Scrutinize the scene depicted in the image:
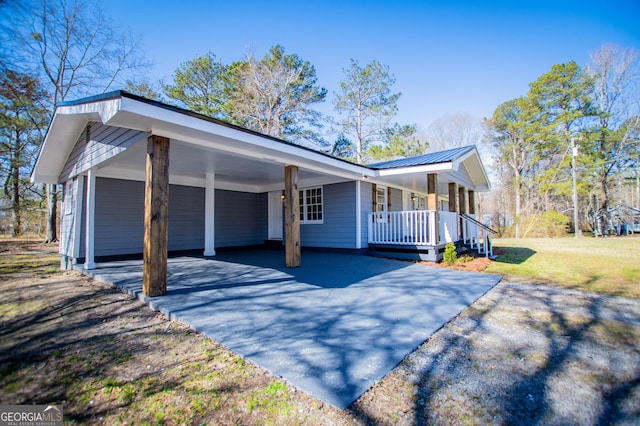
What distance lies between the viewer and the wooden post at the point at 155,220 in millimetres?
3852

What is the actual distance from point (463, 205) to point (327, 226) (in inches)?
231

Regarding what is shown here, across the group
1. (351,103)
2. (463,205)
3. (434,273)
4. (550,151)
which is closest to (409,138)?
(351,103)

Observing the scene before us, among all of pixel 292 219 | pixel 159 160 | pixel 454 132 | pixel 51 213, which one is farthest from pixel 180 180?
pixel 454 132

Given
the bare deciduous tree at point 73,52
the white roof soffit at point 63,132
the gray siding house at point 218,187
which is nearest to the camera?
the white roof soffit at point 63,132

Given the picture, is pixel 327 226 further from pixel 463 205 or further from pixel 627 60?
pixel 627 60

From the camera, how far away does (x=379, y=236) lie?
28.2 feet

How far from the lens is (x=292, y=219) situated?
20.2 ft

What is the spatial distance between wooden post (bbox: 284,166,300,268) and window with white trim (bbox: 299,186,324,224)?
3.31 metres

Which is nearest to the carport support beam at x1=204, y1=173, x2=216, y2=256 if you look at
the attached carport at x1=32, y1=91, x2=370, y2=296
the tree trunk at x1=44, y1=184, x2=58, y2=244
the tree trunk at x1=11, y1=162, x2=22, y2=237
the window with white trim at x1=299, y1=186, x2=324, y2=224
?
the attached carport at x1=32, y1=91, x2=370, y2=296

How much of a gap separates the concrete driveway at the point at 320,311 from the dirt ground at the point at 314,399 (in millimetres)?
134

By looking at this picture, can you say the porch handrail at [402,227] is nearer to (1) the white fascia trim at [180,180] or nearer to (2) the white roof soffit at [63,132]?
(1) the white fascia trim at [180,180]

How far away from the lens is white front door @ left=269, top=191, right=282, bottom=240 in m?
10.8

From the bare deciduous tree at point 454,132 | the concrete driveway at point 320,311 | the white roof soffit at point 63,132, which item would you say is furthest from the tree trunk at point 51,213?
the bare deciduous tree at point 454,132

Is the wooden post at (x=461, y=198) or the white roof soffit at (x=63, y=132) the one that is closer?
the white roof soffit at (x=63, y=132)
